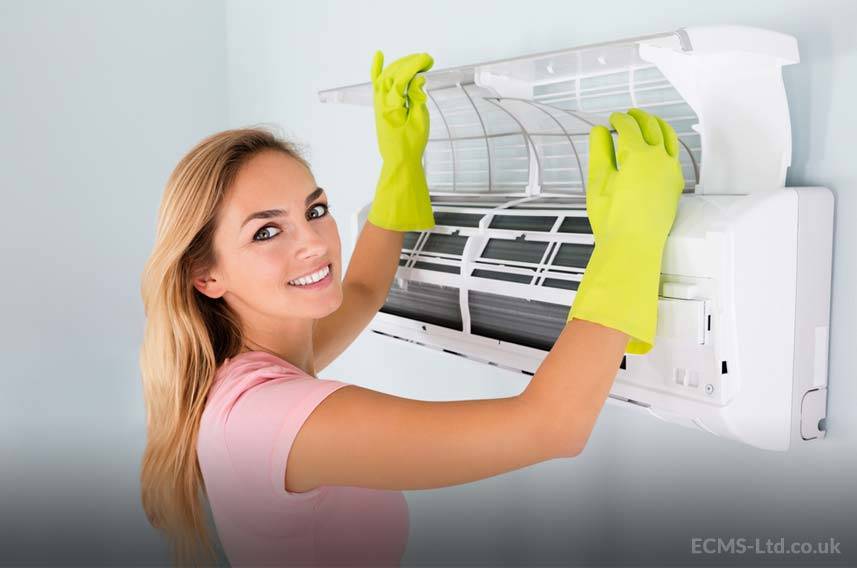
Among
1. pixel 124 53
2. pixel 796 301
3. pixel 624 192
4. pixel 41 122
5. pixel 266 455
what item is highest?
pixel 124 53

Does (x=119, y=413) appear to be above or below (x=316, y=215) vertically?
below

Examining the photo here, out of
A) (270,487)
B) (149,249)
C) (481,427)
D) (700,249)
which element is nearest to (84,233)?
(149,249)

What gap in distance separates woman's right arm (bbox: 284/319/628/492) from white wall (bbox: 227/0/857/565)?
0.36m

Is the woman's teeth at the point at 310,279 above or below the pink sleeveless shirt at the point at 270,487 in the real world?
above

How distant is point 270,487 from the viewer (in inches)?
42.4

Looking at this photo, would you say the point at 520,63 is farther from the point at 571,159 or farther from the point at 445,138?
the point at 445,138

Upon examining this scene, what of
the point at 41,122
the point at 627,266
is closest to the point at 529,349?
the point at 627,266

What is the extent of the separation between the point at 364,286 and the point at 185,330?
15.1 inches

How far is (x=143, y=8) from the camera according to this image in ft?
7.63

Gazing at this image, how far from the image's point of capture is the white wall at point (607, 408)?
107cm

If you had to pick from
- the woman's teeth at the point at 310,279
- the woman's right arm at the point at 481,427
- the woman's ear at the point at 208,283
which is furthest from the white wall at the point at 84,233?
the woman's right arm at the point at 481,427

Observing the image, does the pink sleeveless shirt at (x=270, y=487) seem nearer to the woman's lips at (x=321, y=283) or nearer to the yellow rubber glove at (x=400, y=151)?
the woman's lips at (x=321, y=283)

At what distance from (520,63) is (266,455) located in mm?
601

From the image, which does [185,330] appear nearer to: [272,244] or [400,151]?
[272,244]
